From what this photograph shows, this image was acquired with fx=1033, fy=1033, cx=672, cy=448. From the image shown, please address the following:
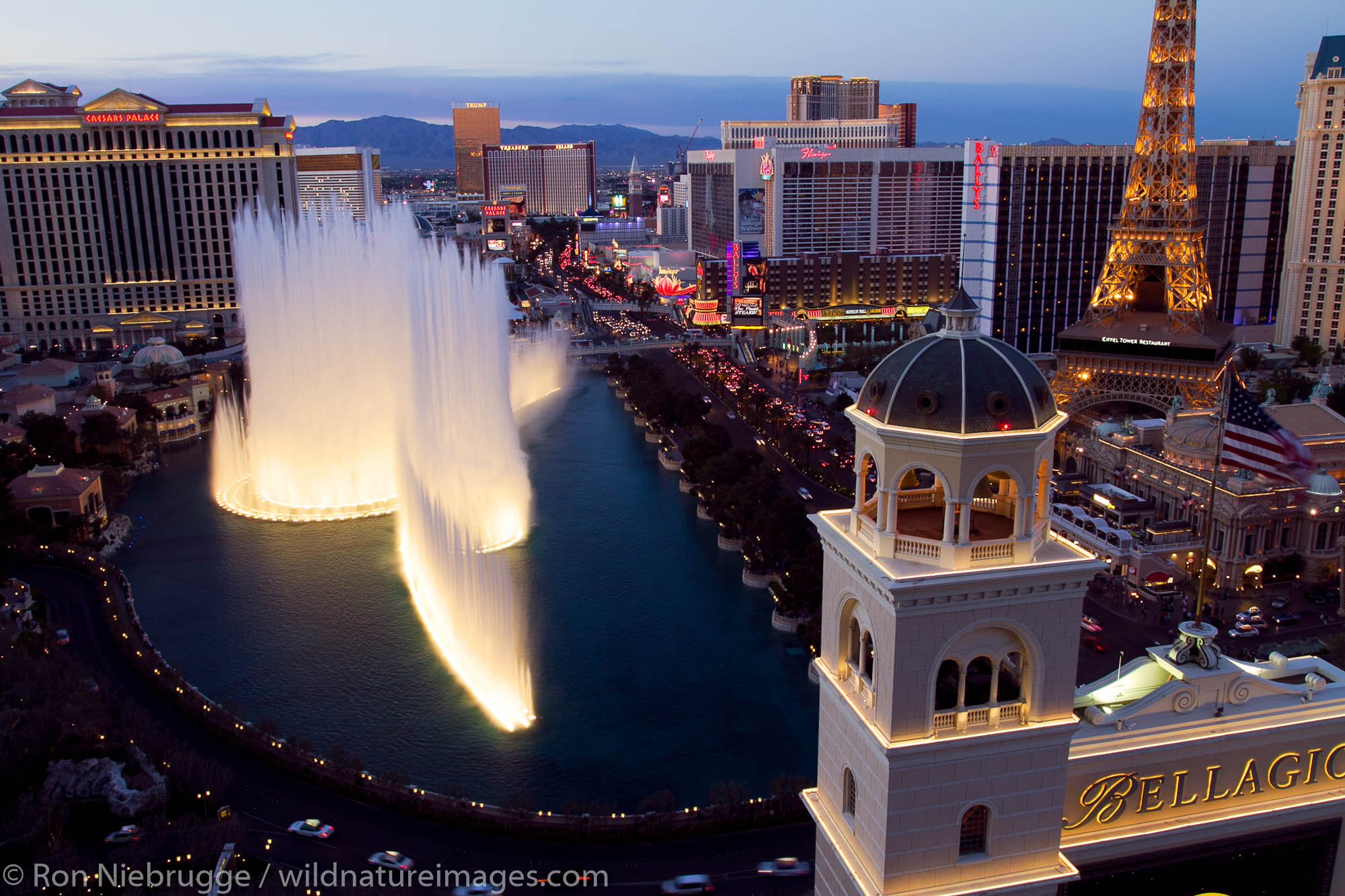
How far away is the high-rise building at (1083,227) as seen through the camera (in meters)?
79.3

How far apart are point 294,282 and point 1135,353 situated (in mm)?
46304

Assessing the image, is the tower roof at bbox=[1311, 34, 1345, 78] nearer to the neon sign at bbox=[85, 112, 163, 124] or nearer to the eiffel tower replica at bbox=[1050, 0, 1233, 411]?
the eiffel tower replica at bbox=[1050, 0, 1233, 411]

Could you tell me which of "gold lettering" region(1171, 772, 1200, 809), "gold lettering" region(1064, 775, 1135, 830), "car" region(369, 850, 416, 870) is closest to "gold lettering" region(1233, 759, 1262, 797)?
"gold lettering" region(1171, 772, 1200, 809)

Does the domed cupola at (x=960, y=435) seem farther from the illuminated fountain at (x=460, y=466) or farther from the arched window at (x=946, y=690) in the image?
the illuminated fountain at (x=460, y=466)

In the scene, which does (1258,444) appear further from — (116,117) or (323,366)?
(116,117)

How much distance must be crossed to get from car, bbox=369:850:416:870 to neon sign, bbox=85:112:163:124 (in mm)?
88176

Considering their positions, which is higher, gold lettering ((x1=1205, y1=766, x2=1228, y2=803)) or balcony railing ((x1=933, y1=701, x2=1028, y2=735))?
balcony railing ((x1=933, y1=701, x2=1028, y2=735))

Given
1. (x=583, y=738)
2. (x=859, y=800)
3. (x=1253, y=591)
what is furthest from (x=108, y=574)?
(x=1253, y=591)

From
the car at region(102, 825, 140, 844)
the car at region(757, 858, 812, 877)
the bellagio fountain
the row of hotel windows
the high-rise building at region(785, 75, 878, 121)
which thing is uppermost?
the high-rise building at region(785, 75, 878, 121)

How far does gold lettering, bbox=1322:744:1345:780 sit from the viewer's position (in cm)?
1495

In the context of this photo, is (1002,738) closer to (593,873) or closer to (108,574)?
(593,873)

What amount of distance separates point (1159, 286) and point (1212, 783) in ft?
175

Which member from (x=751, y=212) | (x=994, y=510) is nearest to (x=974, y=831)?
(x=994, y=510)

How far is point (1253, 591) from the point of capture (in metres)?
38.7
